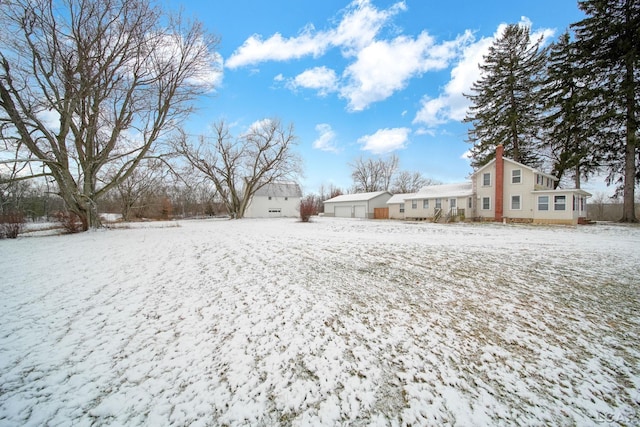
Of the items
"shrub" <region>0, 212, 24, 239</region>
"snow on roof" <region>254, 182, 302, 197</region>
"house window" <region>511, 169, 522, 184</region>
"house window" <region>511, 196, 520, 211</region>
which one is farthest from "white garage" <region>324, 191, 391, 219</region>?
"shrub" <region>0, 212, 24, 239</region>

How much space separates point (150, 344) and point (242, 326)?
101 centimetres

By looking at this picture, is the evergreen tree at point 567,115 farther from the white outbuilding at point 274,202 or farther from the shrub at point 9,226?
the shrub at point 9,226

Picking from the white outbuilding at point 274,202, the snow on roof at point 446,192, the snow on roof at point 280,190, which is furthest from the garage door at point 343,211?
the snow on roof at point 446,192

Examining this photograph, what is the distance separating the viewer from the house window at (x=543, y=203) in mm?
17516

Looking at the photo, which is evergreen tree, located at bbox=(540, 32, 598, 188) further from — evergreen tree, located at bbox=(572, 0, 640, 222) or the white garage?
the white garage

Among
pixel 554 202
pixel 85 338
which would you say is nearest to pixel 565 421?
pixel 85 338

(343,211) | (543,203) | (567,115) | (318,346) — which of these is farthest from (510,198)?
(318,346)

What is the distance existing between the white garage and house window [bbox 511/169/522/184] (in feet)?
49.7

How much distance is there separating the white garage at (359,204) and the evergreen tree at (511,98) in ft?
39.5

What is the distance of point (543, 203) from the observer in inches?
696

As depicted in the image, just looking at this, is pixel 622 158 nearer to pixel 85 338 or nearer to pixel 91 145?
pixel 85 338

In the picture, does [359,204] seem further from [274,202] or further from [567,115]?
[567,115]

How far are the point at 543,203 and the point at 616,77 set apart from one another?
1014 cm

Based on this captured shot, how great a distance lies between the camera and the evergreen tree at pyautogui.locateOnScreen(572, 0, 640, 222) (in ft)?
54.1
